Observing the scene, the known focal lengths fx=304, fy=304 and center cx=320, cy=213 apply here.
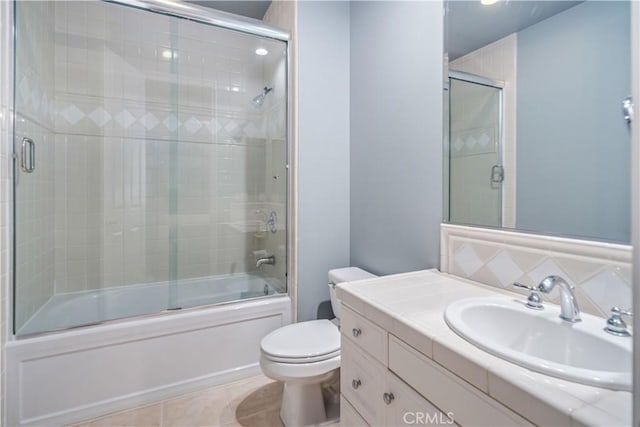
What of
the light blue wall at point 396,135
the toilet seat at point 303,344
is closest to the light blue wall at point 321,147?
the light blue wall at point 396,135

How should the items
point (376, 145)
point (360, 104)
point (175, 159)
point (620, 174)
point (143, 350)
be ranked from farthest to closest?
1. point (175, 159)
2. point (360, 104)
3. point (376, 145)
4. point (143, 350)
5. point (620, 174)

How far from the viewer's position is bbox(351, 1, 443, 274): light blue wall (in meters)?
1.49

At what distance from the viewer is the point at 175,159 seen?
7.72ft

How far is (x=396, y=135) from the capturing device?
171 centimetres

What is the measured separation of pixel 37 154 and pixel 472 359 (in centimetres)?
235

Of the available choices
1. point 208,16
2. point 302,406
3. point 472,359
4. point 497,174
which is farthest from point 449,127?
point 208,16

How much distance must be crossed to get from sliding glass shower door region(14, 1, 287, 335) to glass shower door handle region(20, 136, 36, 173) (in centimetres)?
13

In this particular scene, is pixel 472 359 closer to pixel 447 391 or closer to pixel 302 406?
pixel 447 391

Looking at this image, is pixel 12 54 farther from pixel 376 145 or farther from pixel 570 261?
pixel 570 261

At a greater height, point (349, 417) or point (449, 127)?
point (449, 127)

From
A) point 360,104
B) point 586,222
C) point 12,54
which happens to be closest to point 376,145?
point 360,104

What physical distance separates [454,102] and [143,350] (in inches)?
81.7

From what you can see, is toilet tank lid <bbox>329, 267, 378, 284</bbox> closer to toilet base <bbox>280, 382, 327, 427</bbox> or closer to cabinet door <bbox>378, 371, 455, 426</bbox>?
toilet base <bbox>280, 382, 327, 427</bbox>

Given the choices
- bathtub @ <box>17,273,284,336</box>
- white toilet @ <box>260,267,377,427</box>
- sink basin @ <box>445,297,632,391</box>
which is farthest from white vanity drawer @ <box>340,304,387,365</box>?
bathtub @ <box>17,273,284,336</box>
